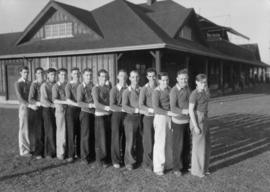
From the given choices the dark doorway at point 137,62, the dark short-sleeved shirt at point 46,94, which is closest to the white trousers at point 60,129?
the dark short-sleeved shirt at point 46,94

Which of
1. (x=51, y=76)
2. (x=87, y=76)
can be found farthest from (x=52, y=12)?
(x=87, y=76)

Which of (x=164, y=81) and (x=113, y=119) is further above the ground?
(x=164, y=81)

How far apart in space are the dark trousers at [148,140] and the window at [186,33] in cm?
1512

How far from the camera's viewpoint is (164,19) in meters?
19.5

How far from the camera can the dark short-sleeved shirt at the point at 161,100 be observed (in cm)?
527

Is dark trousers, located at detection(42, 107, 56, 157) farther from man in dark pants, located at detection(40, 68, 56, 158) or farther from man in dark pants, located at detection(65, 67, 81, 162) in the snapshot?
man in dark pants, located at detection(65, 67, 81, 162)

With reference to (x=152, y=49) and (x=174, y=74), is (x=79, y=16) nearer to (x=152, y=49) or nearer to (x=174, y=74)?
(x=152, y=49)

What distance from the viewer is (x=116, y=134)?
5688 millimetres

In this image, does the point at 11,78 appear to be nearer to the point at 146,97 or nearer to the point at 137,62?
the point at 137,62

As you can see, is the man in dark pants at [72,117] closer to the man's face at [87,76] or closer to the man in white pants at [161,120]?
the man's face at [87,76]

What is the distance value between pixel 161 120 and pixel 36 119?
2.75m

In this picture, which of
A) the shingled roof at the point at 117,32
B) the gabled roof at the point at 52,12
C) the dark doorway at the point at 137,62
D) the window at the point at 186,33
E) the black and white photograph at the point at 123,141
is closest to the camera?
the black and white photograph at the point at 123,141

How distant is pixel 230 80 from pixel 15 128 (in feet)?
78.0

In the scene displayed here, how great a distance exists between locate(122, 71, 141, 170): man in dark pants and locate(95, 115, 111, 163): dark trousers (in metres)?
0.40
